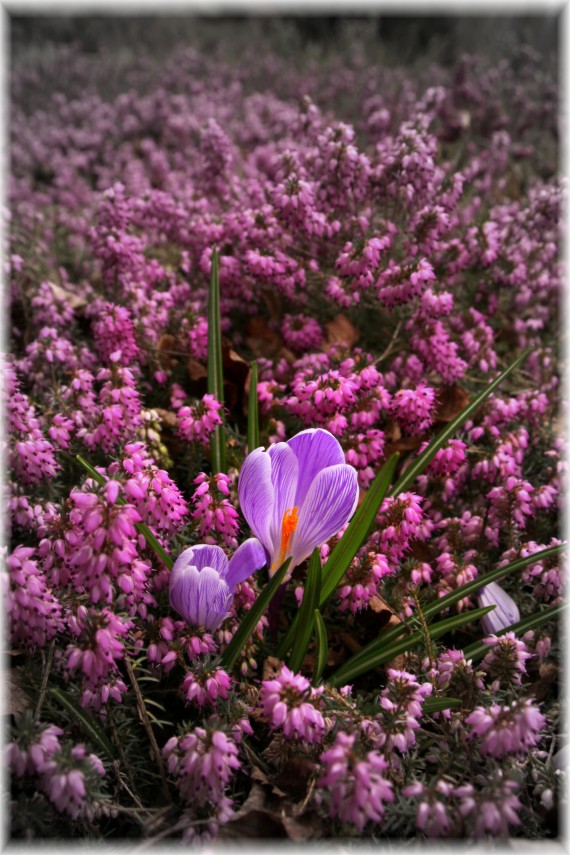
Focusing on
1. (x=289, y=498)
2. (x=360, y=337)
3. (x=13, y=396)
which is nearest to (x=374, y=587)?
(x=289, y=498)

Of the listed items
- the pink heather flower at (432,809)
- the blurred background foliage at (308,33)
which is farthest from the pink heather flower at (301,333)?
the blurred background foliage at (308,33)

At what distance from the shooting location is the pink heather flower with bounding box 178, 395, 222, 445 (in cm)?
234

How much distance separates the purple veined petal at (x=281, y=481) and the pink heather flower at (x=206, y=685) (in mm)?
376

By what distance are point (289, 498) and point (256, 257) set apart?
1220 mm

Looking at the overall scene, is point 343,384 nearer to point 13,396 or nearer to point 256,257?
point 256,257

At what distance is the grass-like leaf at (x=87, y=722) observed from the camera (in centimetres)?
180

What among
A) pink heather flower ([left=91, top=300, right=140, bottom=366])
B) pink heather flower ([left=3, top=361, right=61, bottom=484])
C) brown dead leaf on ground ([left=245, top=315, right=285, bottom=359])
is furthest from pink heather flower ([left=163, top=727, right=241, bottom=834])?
brown dead leaf on ground ([left=245, top=315, right=285, bottom=359])

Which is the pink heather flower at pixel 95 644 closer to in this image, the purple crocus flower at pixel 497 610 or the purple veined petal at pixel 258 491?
the purple veined petal at pixel 258 491

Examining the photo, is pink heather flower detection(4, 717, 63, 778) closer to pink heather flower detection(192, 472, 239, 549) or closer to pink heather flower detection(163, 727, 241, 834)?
pink heather flower detection(163, 727, 241, 834)

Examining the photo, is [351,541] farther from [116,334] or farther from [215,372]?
[116,334]

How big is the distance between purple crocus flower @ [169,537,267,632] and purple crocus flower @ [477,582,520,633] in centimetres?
82

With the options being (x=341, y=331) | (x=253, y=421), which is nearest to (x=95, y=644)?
(x=253, y=421)

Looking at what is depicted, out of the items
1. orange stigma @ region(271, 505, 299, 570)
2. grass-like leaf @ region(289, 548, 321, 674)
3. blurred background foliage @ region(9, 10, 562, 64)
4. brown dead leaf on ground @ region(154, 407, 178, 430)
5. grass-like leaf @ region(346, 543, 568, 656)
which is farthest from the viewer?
blurred background foliage @ region(9, 10, 562, 64)

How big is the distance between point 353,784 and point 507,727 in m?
0.38
